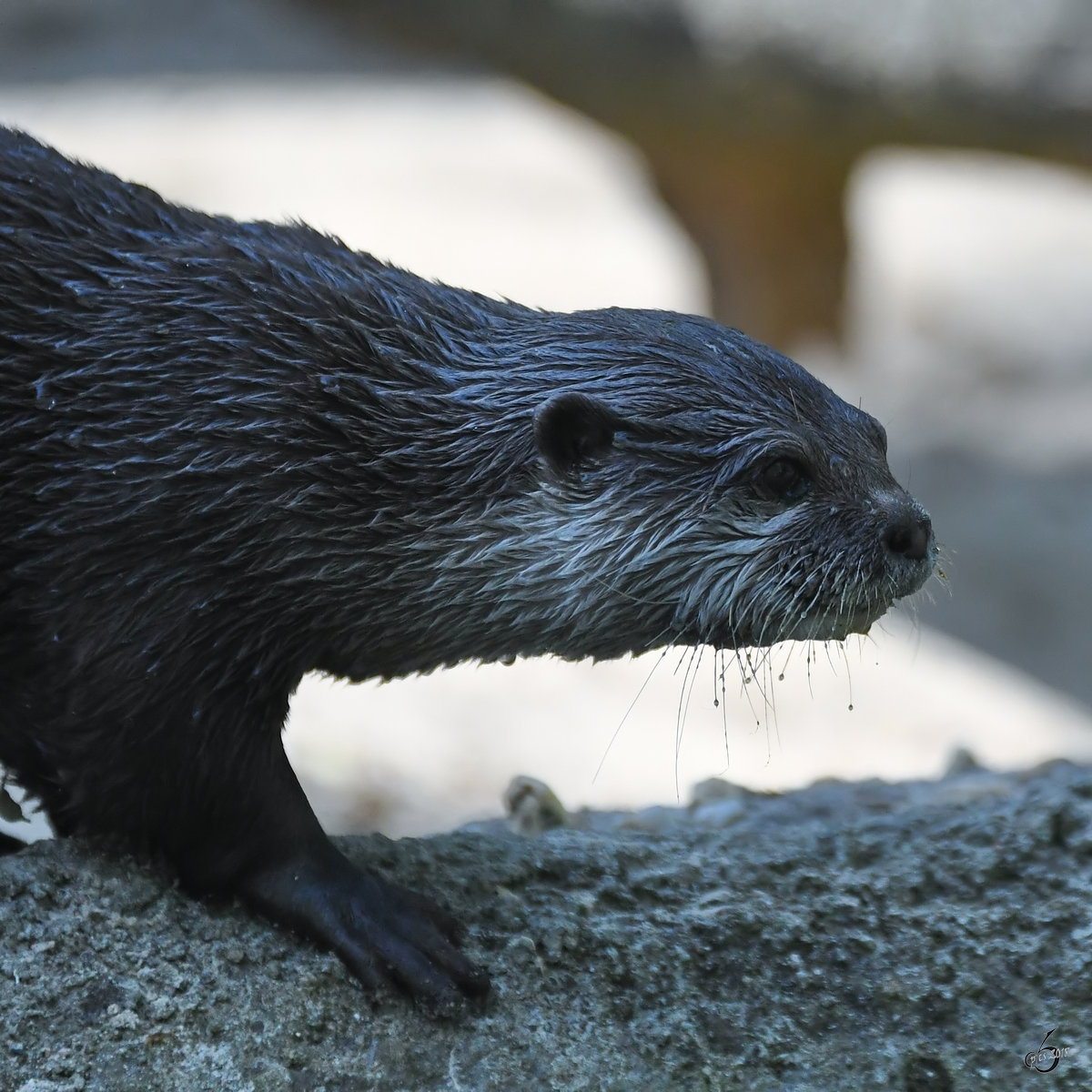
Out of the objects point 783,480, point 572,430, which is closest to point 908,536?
point 783,480

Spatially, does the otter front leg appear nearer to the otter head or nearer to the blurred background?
the otter head

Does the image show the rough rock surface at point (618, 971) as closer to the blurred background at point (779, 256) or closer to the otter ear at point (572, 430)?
the otter ear at point (572, 430)

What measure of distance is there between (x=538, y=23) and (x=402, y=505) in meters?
4.83

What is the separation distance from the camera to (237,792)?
217cm

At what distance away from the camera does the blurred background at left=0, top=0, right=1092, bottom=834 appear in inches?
227

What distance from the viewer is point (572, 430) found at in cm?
221

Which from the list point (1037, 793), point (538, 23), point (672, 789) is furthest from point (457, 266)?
point (1037, 793)

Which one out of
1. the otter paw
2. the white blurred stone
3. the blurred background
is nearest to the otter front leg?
the otter paw

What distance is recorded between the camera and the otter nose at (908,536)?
2170 mm

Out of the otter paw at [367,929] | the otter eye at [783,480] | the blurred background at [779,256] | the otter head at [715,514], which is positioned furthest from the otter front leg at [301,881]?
the blurred background at [779,256]

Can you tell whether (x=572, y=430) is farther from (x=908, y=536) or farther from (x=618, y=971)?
(x=618, y=971)
